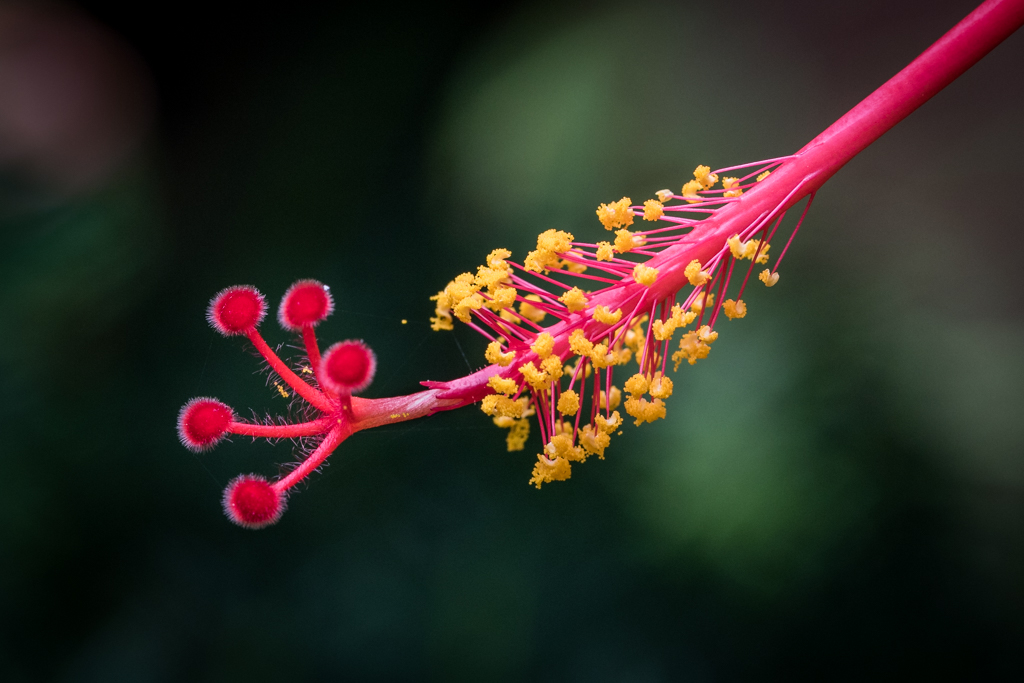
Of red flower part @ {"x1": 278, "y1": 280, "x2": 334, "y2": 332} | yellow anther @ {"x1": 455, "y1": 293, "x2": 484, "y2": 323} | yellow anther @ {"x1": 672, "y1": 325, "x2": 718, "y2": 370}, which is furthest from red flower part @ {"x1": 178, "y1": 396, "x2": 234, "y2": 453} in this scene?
yellow anther @ {"x1": 672, "y1": 325, "x2": 718, "y2": 370}

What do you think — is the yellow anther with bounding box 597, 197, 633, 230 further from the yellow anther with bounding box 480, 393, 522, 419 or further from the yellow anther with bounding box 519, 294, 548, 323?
the yellow anther with bounding box 480, 393, 522, 419

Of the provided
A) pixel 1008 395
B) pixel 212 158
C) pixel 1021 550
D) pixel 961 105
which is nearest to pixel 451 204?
pixel 212 158

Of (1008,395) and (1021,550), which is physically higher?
(1008,395)

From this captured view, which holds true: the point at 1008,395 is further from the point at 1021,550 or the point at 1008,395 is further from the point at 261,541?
the point at 261,541

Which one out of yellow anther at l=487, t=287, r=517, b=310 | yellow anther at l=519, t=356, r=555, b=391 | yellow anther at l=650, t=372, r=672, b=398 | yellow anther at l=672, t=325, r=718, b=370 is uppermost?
yellow anther at l=487, t=287, r=517, b=310

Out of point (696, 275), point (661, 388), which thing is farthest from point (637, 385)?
point (696, 275)

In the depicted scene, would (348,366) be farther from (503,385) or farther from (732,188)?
(732,188)
